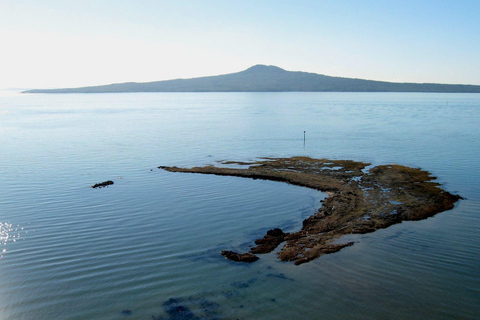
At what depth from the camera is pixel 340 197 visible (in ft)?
74.9

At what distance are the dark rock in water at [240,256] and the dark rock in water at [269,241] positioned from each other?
1.86ft

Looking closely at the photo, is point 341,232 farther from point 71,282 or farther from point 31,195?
point 31,195

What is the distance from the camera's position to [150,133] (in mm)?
58781

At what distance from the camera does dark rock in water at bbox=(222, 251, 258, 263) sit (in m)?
14.9

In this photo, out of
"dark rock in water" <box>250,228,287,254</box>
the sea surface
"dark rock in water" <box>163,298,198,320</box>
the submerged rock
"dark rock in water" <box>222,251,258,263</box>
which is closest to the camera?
"dark rock in water" <box>163,298,198,320</box>

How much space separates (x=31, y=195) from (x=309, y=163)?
21.3m

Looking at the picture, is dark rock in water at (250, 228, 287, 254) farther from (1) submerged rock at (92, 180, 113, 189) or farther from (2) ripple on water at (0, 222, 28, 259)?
(1) submerged rock at (92, 180, 113, 189)

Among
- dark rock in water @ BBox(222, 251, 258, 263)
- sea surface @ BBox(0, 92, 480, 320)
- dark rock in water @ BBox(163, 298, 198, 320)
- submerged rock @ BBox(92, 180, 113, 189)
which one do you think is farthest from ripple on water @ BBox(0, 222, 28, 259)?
dark rock in water @ BBox(222, 251, 258, 263)

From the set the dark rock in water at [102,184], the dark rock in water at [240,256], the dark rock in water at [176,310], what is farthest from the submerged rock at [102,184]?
the dark rock in water at [176,310]

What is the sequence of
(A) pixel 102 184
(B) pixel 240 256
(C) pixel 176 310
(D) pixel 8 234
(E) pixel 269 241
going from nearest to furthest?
(C) pixel 176 310 → (B) pixel 240 256 → (E) pixel 269 241 → (D) pixel 8 234 → (A) pixel 102 184

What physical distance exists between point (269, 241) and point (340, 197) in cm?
788

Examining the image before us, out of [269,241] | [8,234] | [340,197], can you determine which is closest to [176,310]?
[269,241]

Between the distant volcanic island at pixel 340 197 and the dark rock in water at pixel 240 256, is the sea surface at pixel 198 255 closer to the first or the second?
the dark rock in water at pixel 240 256

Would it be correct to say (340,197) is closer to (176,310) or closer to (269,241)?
(269,241)
